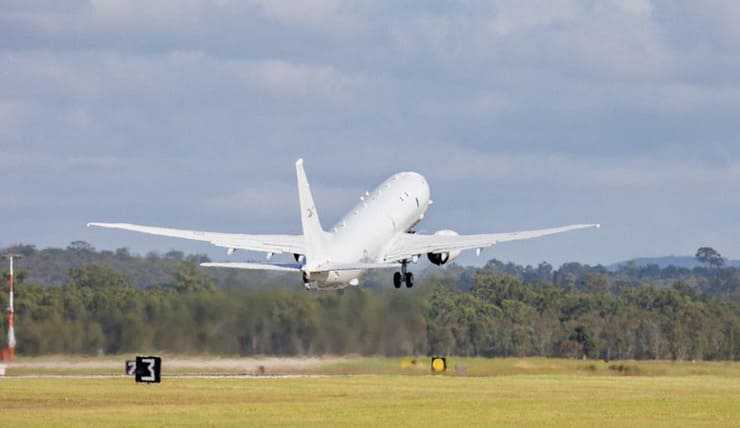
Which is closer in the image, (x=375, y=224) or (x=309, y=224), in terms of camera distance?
(x=309, y=224)

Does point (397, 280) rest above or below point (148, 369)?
above

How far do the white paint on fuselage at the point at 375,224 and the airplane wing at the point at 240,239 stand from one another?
2.54 m

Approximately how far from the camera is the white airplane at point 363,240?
85.7m

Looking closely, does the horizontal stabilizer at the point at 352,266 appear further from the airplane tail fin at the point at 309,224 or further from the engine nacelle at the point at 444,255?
the engine nacelle at the point at 444,255

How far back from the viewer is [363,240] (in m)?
90.4

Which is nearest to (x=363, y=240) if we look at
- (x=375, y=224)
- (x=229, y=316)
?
(x=375, y=224)

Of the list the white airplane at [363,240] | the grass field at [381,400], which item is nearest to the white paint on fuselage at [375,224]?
the white airplane at [363,240]

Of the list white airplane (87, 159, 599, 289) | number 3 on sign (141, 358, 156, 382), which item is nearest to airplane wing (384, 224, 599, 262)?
white airplane (87, 159, 599, 289)

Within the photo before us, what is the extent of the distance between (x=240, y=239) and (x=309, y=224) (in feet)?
27.9

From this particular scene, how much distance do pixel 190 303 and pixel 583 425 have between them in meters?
31.1

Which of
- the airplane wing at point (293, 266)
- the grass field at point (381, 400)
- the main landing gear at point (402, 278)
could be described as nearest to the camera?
the grass field at point (381, 400)

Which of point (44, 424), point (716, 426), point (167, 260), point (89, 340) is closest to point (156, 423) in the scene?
point (44, 424)

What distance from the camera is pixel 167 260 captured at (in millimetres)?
115750

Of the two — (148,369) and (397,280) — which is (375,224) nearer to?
(397,280)
